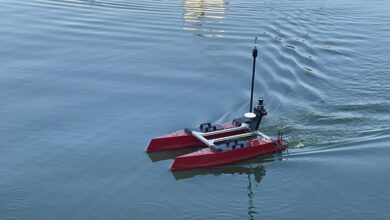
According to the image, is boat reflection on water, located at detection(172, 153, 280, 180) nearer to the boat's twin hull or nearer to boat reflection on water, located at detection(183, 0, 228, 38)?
the boat's twin hull

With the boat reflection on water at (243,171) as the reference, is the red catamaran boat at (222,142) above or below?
above

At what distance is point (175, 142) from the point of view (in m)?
28.3

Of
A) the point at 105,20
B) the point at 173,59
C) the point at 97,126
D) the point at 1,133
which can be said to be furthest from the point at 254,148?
the point at 105,20

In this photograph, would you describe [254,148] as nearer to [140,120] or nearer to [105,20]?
[140,120]

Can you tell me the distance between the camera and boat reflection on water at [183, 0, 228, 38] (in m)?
54.3

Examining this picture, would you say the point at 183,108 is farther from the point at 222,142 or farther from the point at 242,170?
the point at 242,170

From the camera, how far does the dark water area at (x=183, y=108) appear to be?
2402cm

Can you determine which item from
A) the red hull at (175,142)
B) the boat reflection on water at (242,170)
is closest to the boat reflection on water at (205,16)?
the red hull at (175,142)

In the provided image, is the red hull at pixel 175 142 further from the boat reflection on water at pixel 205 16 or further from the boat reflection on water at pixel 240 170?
the boat reflection on water at pixel 205 16

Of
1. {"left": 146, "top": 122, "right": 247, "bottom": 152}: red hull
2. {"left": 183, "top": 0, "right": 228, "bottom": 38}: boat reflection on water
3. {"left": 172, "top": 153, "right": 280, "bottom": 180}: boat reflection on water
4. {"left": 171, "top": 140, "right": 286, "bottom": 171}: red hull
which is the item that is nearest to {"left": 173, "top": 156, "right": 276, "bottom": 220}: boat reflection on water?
{"left": 172, "top": 153, "right": 280, "bottom": 180}: boat reflection on water

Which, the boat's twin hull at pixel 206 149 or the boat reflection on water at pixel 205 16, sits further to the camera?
the boat reflection on water at pixel 205 16

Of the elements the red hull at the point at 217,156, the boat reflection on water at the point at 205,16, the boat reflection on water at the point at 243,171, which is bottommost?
the boat reflection on water at the point at 243,171

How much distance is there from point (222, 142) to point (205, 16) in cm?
3511

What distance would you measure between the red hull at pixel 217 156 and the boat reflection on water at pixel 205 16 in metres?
26.6
